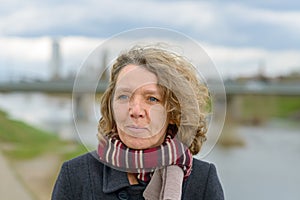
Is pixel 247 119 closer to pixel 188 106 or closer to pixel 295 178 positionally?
pixel 295 178

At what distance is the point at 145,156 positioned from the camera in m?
0.58

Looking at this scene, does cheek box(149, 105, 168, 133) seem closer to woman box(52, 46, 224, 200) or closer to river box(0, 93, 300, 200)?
woman box(52, 46, 224, 200)

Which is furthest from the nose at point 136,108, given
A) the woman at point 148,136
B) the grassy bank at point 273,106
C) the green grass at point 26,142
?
the grassy bank at point 273,106

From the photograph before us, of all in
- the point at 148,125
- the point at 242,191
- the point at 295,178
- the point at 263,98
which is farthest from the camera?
the point at 295,178

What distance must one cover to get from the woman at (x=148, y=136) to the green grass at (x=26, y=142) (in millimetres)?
3502

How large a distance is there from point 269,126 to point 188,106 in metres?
4.40

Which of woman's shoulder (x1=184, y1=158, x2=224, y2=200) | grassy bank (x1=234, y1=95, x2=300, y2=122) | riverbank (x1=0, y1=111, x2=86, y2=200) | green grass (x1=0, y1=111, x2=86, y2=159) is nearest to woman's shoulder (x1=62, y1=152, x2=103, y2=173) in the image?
woman's shoulder (x1=184, y1=158, x2=224, y2=200)

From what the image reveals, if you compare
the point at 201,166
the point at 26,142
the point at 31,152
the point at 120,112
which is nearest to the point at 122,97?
the point at 120,112

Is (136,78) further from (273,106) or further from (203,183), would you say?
(273,106)

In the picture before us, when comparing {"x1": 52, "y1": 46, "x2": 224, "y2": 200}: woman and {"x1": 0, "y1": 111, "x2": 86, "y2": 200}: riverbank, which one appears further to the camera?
{"x1": 0, "y1": 111, "x2": 86, "y2": 200}: riverbank

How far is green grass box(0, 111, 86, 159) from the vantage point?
4297mm

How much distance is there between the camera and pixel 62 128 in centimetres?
459

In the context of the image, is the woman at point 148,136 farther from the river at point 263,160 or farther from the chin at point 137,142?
the river at point 263,160

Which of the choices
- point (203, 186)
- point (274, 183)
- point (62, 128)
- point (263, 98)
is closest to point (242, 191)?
point (274, 183)
